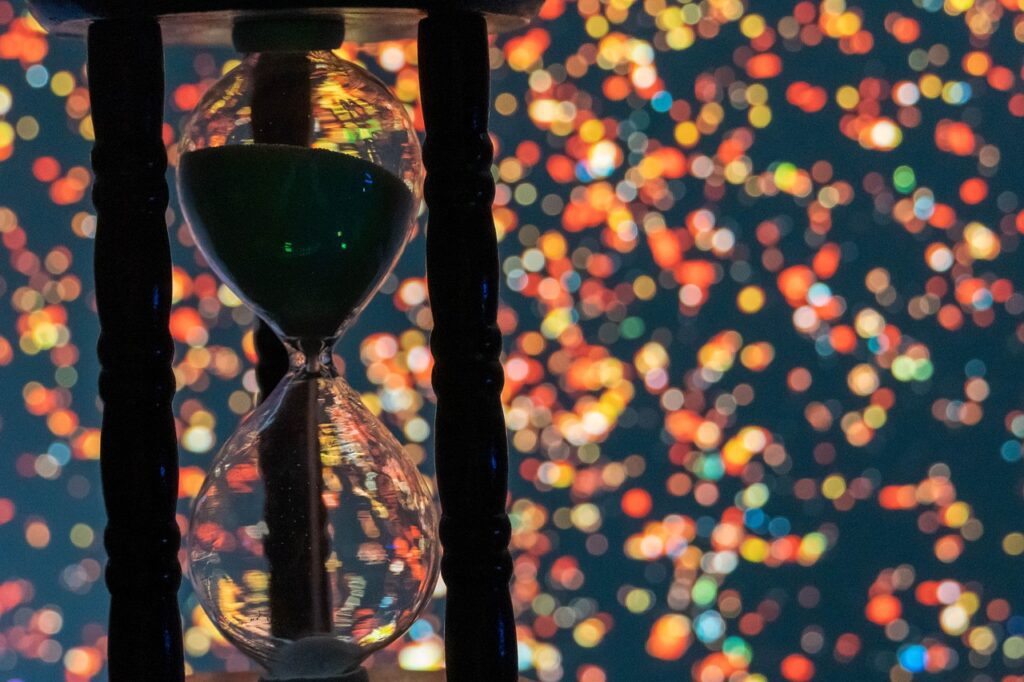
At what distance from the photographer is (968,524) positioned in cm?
204

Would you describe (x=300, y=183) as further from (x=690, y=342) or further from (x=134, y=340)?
(x=690, y=342)

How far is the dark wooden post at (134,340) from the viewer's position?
0.68 meters

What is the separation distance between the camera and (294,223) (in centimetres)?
70

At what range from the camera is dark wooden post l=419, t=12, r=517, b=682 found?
2.23 ft

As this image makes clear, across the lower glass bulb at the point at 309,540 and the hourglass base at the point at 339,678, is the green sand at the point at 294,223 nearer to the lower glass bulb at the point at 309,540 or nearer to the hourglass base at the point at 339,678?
the lower glass bulb at the point at 309,540

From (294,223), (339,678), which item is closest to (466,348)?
(294,223)

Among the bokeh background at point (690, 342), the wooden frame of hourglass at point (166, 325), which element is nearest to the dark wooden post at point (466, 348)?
the wooden frame of hourglass at point (166, 325)

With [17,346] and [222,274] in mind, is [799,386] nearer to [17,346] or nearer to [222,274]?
[17,346]

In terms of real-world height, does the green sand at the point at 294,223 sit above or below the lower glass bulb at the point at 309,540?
above

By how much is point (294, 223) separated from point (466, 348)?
117 mm

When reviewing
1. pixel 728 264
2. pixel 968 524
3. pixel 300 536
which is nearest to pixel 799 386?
pixel 728 264

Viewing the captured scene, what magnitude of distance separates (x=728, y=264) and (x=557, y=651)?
66 centimetres

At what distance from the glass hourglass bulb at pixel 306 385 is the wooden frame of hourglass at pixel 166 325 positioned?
43 millimetres

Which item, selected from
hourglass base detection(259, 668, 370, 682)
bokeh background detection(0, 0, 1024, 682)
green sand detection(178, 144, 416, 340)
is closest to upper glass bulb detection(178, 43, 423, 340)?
green sand detection(178, 144, 416, 340)
